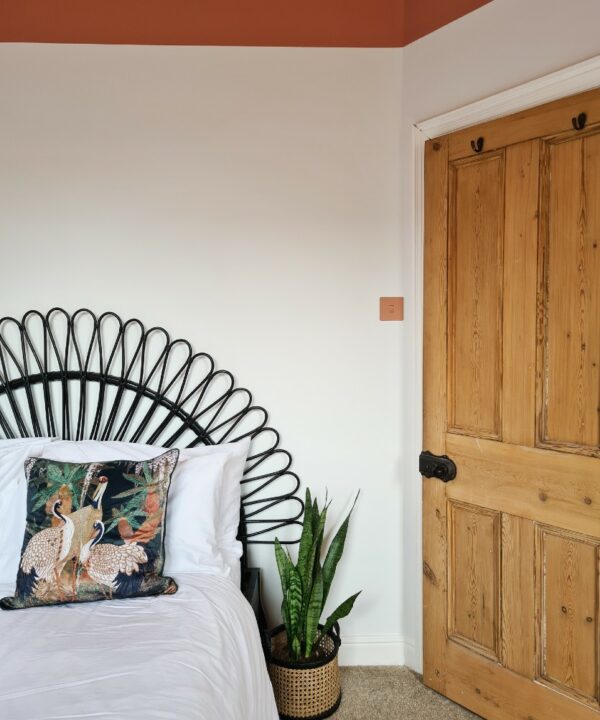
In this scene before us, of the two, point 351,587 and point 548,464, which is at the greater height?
point 548,464

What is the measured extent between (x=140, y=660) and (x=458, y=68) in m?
2.18

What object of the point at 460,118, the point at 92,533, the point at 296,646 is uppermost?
the point at 460,118

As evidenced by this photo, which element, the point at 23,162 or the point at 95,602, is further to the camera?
the point at 23,162

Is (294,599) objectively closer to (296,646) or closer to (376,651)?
(296,646)

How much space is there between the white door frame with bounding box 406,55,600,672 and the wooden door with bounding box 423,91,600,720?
0.14ft

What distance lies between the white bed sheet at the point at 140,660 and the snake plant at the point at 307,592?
11.2 inches

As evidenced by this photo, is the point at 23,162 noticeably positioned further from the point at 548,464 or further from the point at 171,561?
the point at 548,464

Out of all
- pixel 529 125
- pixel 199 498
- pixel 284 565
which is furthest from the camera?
pixel 284 565

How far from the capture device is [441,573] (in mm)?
2312

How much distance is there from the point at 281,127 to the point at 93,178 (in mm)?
789

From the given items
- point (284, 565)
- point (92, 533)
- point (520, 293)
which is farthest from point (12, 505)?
point (520, 293)

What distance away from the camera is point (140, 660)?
150 centimetres

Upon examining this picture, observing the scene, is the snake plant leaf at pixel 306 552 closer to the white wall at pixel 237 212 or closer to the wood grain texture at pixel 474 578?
the white wall at pixel 237 212

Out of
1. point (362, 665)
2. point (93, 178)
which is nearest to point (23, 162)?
point (93, 178)
